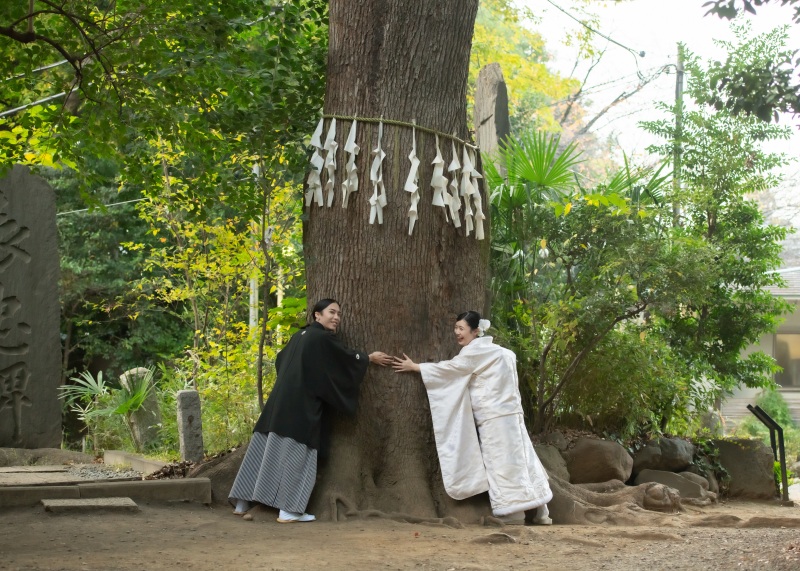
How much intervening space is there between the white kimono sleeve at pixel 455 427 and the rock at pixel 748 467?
4699mm

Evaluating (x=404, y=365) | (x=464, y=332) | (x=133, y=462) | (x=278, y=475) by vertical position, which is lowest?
(x=133, y=462)

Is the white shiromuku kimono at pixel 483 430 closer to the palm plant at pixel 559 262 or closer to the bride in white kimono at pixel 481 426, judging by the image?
the bride in white kimono at pixel 481 426

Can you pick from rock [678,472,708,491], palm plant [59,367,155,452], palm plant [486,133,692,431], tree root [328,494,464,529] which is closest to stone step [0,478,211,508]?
tree root [328,494,464,529]

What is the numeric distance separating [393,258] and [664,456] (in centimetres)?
440

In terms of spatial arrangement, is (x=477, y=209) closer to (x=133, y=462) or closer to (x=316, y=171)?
(x=316, y=171)

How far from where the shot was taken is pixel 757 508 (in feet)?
31.2

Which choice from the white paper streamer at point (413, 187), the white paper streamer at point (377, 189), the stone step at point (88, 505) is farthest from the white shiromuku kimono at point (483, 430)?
the stone step at point (88, 505)

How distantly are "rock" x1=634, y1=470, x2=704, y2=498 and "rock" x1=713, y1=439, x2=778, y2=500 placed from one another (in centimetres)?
122

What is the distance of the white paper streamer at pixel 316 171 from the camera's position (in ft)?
23.4

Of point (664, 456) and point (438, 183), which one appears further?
point (664, 456)

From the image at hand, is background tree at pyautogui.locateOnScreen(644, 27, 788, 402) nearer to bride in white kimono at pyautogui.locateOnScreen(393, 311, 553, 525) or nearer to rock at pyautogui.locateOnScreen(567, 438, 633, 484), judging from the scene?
rock at pyautogui.locateOnScreen(567, 438, 633, 484)

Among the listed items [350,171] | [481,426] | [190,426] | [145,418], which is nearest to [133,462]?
[190,426]

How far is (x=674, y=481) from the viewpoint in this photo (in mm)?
9273

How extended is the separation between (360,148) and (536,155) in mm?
2577
